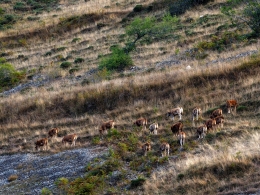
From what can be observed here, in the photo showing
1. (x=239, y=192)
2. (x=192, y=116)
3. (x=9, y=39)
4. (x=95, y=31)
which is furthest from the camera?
(x=9, y=39)

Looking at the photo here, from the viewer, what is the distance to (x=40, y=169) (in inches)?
740

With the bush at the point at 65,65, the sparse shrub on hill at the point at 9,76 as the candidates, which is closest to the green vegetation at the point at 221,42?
the bush at the point at 65,65

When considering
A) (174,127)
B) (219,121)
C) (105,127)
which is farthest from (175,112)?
(105,127)

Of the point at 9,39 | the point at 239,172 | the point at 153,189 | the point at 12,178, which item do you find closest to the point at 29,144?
the point at 12,178

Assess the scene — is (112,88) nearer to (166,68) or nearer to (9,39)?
(166,68)

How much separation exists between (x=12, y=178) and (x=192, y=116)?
9.15m

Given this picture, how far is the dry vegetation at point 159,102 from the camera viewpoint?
14.7 m

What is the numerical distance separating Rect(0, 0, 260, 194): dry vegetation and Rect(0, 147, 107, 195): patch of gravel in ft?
3.76

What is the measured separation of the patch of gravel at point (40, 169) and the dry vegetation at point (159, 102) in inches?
45.2

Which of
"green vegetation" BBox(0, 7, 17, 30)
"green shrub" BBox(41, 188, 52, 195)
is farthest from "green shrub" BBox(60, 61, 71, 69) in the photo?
"green vegetation" BBox(0, 7, 17, 30)

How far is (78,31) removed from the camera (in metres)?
53.8

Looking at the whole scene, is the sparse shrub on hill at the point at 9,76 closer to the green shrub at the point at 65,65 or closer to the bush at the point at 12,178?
the green shrub at the point at 65,65

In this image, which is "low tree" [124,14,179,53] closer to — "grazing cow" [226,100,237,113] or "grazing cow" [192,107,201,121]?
"grazing cow" [192,107,201,121]

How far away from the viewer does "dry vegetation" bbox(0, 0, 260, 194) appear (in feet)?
48.3
